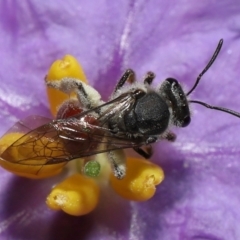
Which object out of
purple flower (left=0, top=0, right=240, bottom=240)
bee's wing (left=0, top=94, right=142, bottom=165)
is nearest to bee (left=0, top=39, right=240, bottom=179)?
bee's wing (left=0, top=94, right=142, bottom=165)

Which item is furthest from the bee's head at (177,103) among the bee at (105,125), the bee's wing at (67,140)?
the bee's wing at (67,140)

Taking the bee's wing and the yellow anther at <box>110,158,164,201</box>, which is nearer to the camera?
the bee's wing

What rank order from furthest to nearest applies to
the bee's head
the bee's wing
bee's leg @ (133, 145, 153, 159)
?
bee's leg @ (133, 145, 153, 159) → the bee's head → the bee's wing

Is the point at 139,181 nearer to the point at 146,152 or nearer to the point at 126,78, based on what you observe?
the point at 146,152

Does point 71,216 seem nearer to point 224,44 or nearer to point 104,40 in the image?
point 104,40

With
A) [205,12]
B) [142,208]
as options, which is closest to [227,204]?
[142,208]

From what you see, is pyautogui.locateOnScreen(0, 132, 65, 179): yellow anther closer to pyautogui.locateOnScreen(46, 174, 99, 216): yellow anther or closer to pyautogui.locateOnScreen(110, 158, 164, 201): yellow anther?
pyautogui.locateOnScreen(46, 174, 99, 216): yellow anther

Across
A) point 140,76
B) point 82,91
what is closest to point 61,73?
point 82,91
